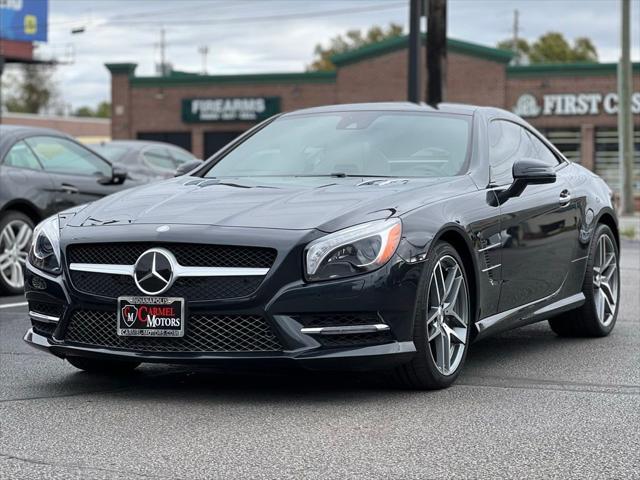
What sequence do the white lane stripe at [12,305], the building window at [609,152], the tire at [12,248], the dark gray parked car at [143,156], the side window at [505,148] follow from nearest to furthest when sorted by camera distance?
the side window at [505,148]
the white lane stripe at [12,305]
the tire at [12,248]
the dark gray parked car at [143,156]
the building window at [609,152]

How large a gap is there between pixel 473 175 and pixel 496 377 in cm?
109

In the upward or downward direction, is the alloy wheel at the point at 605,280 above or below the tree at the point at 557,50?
below

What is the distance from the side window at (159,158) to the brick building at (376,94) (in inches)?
1096

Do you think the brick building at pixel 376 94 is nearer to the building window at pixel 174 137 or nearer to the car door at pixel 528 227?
the building window at pixel 174 137

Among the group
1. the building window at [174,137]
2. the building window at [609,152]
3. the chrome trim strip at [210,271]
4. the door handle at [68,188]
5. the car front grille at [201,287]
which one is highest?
the building window at [174,137]

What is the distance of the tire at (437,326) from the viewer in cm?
588

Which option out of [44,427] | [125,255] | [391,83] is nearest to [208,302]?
[125,255]

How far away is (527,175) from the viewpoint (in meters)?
6.96

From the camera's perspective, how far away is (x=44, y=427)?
5.32m

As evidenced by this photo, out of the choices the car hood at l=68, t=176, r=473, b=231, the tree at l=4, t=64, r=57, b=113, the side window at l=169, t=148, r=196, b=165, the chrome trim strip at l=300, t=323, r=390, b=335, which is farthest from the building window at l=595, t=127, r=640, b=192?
the tree at l=4, t=64, r=57, b=113

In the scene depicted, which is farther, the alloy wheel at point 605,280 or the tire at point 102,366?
the alloy wheel at point 605,280

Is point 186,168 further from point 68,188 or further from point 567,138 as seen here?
point 567,138

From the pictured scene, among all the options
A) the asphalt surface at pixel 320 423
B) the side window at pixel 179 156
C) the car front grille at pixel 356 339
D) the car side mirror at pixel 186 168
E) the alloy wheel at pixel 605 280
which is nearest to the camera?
the asphalt surface at pixel 320 423

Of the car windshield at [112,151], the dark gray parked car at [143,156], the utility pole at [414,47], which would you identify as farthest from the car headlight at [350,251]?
the utility pole at [414,47]
